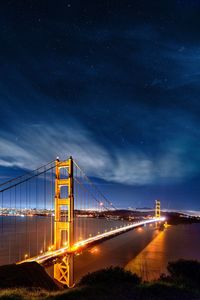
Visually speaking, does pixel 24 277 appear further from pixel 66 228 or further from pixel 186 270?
pixel 186 270

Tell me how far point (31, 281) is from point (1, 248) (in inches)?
1851

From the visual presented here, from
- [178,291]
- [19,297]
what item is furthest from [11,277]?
[178,291]

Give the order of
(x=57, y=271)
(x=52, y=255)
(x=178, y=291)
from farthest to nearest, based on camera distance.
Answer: (x=57, y=271), (x=52, y=255), (x=178, y=291)

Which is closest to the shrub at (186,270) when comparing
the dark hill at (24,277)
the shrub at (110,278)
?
the shrub at (110,278)

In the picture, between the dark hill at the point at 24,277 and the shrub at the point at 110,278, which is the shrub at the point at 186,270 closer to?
the shrub at the point at 110,278

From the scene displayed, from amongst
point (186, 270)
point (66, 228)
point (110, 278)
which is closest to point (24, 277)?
point (110, 278)

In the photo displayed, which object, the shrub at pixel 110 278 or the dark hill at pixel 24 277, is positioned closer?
the dark hill at pixel 24 277

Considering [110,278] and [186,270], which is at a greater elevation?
[110,278]

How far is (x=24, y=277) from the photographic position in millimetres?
16766

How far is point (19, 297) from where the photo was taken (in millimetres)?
11703

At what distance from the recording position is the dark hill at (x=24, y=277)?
619 inches

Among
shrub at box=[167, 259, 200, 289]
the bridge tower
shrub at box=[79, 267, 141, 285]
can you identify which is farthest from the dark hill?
shrub at box=[167, 259, 200, 289]

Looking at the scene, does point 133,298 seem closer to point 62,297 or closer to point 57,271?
point 62,297

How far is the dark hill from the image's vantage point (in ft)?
51.5
